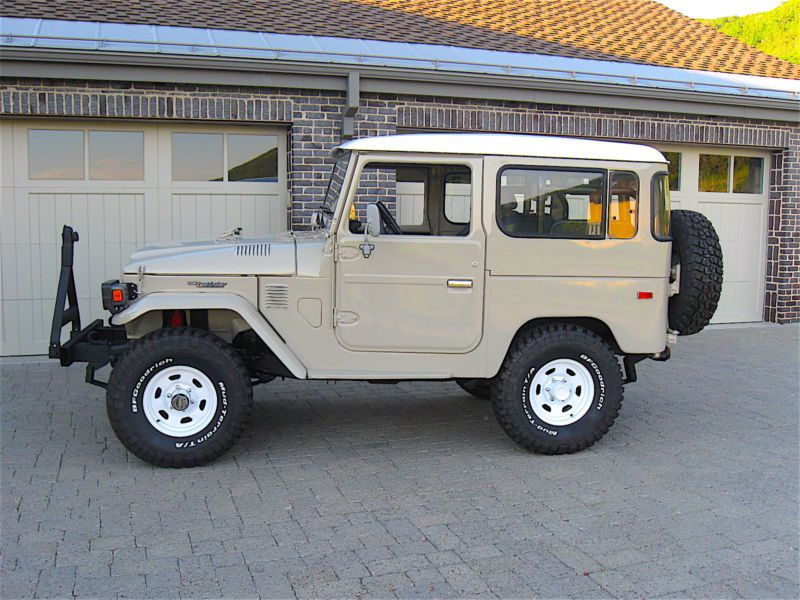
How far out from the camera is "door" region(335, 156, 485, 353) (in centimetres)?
549

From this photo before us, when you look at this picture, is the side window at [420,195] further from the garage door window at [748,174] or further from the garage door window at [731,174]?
the garage door window at [748,174]

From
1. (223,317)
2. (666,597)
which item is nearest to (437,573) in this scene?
(666,597)

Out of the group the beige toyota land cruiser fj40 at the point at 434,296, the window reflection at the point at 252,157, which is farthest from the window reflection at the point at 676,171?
the beige toyota land cruiser fj40 at the point at 434,296

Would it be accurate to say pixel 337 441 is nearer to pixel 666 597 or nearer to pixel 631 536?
pixel 631 536

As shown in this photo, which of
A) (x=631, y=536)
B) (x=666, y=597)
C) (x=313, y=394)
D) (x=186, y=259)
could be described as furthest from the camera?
(x=313, y=394)

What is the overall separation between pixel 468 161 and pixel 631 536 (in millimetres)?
2681

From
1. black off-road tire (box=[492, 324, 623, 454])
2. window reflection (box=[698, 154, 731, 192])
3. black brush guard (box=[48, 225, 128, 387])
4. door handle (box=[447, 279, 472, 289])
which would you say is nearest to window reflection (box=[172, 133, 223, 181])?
black brush guard (box=[48, 225, 128, 387])

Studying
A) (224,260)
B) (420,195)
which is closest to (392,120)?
(420,195)

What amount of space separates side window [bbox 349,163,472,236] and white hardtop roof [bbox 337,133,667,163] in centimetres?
14

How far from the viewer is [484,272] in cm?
560

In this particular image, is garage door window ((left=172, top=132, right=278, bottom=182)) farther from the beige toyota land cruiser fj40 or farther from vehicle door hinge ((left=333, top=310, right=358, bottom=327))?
vehicle door hinge ((left=333, top=310, right=358, bottom=327))

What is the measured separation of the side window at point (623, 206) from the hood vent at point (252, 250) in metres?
2.42

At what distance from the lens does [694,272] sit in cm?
583

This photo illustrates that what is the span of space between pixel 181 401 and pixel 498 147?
2.74 metres
